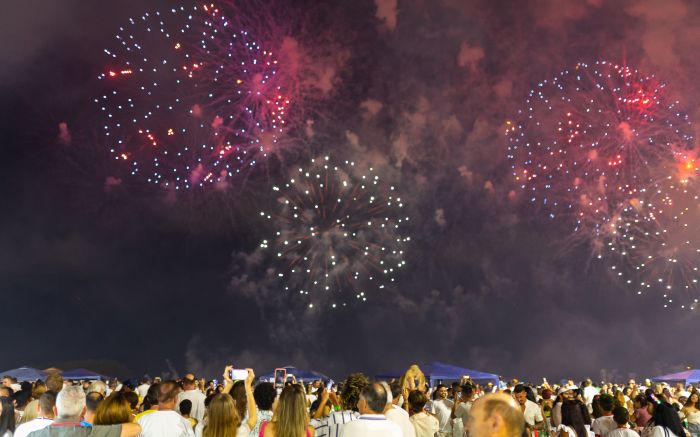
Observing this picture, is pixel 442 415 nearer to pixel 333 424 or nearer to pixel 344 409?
pixel 344 409

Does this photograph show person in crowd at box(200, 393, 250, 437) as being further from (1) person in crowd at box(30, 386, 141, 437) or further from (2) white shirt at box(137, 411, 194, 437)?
(1) person in crowd at box(30, 386, 141, 437)

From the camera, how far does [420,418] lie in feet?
29.5

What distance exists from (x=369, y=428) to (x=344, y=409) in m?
1.50

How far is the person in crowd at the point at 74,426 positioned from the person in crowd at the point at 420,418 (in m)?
4.41

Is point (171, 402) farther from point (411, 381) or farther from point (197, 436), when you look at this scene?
point (411, 381)

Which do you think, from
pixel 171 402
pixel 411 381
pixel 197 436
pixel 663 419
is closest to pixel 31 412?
pixel 197 436

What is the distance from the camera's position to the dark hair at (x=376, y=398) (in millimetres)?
5793

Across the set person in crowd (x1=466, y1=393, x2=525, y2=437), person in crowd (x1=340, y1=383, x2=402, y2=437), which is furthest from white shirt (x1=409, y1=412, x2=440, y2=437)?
person in crowd (x1=466, y1=393, x2=525, y2=437)

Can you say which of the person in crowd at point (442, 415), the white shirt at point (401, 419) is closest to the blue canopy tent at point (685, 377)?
the person in crowd at point (442, 415)

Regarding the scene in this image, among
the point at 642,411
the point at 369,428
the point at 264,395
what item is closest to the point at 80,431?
the point at 264,395

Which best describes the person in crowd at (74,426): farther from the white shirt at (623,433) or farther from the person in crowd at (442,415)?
the person in crowd at (442,415)

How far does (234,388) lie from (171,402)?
1154 millimetres

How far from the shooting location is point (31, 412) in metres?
8.32

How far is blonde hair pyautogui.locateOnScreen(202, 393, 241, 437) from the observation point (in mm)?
6461
